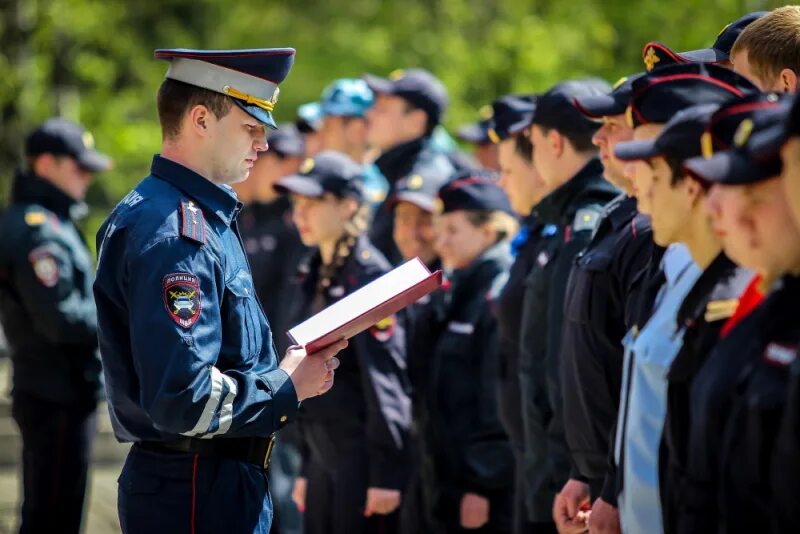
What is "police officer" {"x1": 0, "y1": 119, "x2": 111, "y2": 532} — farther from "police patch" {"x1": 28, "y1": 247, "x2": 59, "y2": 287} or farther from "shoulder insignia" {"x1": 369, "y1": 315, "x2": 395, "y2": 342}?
"shoulder insignia" {"x1": 369, "y1": 315, "x2": 395, "y2": 342}

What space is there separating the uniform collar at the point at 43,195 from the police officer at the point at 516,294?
3032 mm

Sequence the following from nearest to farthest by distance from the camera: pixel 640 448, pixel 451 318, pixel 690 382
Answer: pixel 690 382, pixel 640 448, pixel 451 318

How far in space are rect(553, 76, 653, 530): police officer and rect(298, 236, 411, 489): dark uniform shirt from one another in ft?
5.85

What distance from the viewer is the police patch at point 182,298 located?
4.05 metres

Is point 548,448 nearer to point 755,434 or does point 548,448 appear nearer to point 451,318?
point 451,318

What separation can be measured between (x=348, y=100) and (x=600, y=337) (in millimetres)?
5964

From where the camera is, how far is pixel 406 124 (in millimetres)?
9148

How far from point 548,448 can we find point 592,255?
1038 mm

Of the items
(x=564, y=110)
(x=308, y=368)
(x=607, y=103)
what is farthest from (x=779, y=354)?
(x=564, y=110)

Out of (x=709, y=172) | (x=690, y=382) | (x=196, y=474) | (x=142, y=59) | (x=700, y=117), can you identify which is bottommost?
(x=196, y=474)

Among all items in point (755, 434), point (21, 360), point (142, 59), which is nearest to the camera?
point (755, 434)

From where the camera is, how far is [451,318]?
6.88 meters

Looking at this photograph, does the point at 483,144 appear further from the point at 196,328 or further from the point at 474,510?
the point at 196,328

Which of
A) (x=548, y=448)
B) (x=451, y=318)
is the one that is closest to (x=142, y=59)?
(x=451, y=318)
